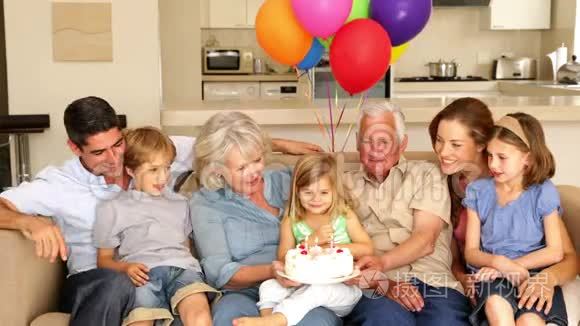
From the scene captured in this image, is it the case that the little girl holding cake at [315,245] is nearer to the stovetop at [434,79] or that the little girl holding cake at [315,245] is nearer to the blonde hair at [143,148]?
the blonde hair at [143,148]

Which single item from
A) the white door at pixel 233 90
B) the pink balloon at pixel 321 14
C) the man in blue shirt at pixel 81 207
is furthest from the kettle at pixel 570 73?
the man in blue shirt at pixel 81 207

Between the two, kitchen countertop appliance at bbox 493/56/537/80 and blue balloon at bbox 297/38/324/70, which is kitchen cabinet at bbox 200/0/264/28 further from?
blue balloon at bbox 297/38/324/70

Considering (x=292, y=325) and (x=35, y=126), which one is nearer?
(x=292, y=325)

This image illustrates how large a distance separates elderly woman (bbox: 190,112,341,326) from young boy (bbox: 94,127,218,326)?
74 millimetres

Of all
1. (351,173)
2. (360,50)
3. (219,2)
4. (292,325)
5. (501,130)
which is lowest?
(292,325)

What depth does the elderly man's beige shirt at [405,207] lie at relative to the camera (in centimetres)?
252

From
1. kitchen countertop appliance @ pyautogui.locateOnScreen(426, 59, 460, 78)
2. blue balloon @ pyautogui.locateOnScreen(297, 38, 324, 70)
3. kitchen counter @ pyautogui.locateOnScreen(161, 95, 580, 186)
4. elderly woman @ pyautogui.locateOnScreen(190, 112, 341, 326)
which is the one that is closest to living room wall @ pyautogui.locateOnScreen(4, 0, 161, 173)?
kitchen counter @ pyautogui.locateOnScreen(161, 95, 580, 186)

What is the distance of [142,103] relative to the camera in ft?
14.7

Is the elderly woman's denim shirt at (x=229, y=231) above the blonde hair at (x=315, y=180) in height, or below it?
below

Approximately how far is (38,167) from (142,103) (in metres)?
0.69

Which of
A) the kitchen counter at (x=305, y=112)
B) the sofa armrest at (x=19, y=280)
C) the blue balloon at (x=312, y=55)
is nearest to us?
the sofa armrest at (x=19, y=280)

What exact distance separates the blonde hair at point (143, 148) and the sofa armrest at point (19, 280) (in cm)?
39

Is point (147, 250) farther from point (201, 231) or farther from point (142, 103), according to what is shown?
point (142, 103)

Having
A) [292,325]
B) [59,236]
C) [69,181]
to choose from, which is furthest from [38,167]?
[292,325]
